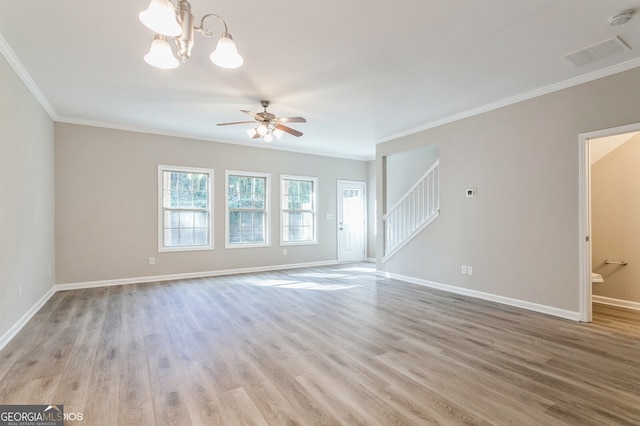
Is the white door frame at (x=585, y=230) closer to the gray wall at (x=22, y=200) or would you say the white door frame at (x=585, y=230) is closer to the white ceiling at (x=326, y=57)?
the white ceiling at (x=326, y=57)

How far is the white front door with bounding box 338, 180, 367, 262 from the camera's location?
813cm

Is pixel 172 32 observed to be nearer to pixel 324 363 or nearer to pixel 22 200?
pixel 324 363

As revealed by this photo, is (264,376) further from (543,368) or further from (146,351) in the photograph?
(543,368)

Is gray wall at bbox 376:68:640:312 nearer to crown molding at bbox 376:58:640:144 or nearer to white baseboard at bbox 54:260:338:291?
crown molding at bbox 376:58:640:144

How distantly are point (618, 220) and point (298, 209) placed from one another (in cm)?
570

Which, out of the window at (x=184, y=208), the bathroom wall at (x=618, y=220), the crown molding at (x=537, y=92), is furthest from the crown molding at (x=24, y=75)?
the bathroom wall at (x=618, y=220)

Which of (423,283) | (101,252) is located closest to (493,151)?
(423,283)

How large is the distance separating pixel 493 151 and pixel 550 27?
6.62 ft

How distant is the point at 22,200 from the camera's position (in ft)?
11.4

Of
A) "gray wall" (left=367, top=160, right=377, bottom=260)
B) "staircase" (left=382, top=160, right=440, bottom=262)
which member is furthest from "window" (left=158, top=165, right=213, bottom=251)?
"gray wall" (left=367, top=160, right=377, bottom=260)

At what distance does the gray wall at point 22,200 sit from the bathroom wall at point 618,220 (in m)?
7.17

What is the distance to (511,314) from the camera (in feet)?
12.6

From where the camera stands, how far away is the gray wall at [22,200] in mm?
2992

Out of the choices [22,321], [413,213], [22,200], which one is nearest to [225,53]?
[22,200]
